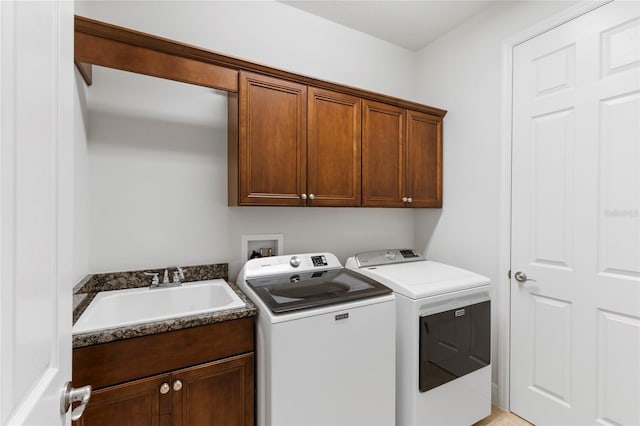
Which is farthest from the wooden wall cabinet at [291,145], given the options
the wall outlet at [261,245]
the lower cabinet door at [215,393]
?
the lower cabinet door at [215,393]

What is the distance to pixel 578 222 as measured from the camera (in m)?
1.74

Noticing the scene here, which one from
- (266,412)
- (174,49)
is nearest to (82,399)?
(266,412)

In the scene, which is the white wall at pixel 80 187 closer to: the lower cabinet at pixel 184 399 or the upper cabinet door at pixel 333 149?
the lower cabinet at pixel 184 399

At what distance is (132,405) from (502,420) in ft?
7.20

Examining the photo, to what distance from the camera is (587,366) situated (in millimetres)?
1707

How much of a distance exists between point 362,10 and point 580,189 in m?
1.90

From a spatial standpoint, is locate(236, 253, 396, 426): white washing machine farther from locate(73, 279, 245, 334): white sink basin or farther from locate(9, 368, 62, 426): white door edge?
locate(9, 368, 62, 426): white door edge

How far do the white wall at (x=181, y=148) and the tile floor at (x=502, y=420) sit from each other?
156 cm

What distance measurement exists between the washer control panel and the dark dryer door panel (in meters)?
0.62

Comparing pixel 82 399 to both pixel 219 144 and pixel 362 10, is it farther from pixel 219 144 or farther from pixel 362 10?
pixel 362 10

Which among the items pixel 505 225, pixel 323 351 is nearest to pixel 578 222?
pixel 505 225

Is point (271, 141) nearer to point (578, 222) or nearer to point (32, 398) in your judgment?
point (32, 398)

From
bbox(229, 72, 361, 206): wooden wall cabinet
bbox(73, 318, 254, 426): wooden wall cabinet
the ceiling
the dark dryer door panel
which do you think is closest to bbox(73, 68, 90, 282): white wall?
bbox(73, 318, 254, 426): wooden wall cabinet

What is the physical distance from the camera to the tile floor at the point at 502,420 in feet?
6.44
